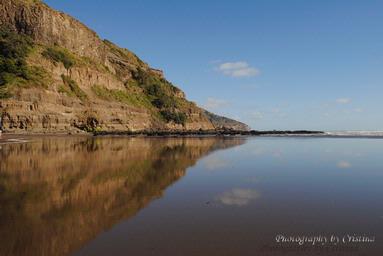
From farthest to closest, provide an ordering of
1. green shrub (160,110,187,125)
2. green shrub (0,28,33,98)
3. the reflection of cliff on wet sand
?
1. green shrub (160,110,187,125)
2. green shrub (0,28,33,98)
3. the reflection of cliff on wet sand

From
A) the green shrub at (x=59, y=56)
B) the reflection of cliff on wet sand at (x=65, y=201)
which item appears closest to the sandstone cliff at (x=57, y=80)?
the green shrub at (x=59, y=56)

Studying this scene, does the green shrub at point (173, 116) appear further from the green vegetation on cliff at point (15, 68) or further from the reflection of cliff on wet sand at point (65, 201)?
the reflection of cliff on wet sand at point (65, 201)

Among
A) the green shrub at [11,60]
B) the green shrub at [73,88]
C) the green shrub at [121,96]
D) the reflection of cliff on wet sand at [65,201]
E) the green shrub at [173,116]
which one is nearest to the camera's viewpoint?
the reflection of cliff on wet sand at [65,201]

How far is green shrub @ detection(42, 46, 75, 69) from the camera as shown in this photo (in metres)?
77.0

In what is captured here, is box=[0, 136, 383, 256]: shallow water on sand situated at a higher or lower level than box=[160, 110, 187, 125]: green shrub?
lower

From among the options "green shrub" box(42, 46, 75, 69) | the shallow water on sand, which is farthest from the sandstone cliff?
the shallow water on sand

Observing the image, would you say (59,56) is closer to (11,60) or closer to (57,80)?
(57,80)

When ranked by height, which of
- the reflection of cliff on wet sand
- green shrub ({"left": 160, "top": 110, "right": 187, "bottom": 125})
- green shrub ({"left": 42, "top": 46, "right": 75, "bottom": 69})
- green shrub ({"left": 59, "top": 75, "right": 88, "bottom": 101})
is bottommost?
the reflection of cliff on wet sand

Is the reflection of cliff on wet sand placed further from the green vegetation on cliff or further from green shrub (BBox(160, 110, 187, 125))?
green shrub (BBox(160, 110, 187, 125))

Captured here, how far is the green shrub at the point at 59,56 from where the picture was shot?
77.0 meters

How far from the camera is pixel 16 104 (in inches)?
2372

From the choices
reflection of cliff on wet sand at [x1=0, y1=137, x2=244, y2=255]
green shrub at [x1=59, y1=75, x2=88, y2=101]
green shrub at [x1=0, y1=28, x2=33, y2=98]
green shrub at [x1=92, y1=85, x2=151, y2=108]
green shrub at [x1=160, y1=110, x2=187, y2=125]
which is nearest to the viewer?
reflection of cliff on wet sand at [x1=0, y1=137, x2=244, y2=255]

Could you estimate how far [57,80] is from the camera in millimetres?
74812

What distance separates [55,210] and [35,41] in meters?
84.9
